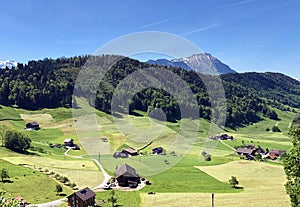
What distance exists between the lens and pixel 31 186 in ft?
188

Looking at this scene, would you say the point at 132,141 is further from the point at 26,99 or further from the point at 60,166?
the point at 26,99

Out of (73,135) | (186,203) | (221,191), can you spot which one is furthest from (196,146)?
(186,203)

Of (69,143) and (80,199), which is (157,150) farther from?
(80,199)

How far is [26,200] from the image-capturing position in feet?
163

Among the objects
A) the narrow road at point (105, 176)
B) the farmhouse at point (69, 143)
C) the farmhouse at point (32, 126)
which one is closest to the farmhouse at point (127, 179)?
the narrow road at point (105, 176)

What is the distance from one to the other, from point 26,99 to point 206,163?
399ft

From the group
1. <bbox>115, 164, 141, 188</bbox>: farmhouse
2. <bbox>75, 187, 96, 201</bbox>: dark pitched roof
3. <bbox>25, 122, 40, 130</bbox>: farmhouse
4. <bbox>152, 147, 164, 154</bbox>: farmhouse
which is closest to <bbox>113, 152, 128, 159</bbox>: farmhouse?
<bbox>152, 147, 164, 154</bbox>: farmhouse

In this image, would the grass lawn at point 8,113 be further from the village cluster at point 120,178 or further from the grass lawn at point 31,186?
the grass lawn at point 31,186

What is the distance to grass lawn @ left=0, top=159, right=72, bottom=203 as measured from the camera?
52156 mm

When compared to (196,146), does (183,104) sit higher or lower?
higher

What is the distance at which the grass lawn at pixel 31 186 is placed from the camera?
52156 millimetres

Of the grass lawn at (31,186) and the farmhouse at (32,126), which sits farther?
the farmhouse at (32,126)

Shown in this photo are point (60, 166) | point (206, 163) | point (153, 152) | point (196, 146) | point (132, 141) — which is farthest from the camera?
point (196, 146)

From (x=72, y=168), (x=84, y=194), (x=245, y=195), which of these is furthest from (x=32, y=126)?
(x=245, y=195)
